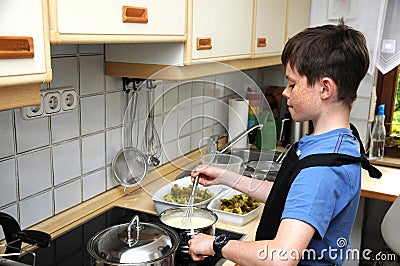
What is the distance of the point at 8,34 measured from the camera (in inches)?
29.4

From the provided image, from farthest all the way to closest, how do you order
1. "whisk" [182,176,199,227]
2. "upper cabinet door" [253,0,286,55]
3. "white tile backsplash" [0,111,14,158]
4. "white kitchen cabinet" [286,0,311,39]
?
"white kitchen cabinet" [286,0,311,39] → "upper cabinet door" [253,0,286,55] → "whisk" [182,176,199,227] → "white tile backsplash" [0,111,14,158]

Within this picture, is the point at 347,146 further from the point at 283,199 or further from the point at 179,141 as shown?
the point at 179,141

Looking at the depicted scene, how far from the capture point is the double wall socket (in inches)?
48.7

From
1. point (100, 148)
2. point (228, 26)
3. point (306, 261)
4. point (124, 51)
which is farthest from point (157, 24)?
point (306, 261)

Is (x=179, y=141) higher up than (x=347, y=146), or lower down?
lower down

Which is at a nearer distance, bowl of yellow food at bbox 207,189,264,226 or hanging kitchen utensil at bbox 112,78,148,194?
bowl of yellow food at bbox 207,189,264,226

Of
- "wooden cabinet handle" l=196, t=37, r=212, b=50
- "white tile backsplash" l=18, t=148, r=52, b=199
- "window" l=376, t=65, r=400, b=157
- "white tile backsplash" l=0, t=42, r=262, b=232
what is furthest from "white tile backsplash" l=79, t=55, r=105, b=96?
"window" l=376, t=65, r=400, b=157

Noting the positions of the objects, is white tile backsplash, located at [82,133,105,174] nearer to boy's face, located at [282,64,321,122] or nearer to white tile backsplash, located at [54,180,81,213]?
white tile backsplash, located at [54,180,81,213]

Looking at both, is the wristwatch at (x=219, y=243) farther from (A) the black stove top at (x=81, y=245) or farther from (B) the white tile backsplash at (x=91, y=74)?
(B) the white tile backsplash at (x=91, y=74)

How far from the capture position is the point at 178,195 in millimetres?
1510

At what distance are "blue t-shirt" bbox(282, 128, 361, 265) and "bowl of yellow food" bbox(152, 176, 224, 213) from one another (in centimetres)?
49

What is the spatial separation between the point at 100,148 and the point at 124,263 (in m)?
0.64

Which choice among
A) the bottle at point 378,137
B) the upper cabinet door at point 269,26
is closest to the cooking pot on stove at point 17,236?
the upper cabinet door at point 269,26

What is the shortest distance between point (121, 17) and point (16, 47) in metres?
0.32
